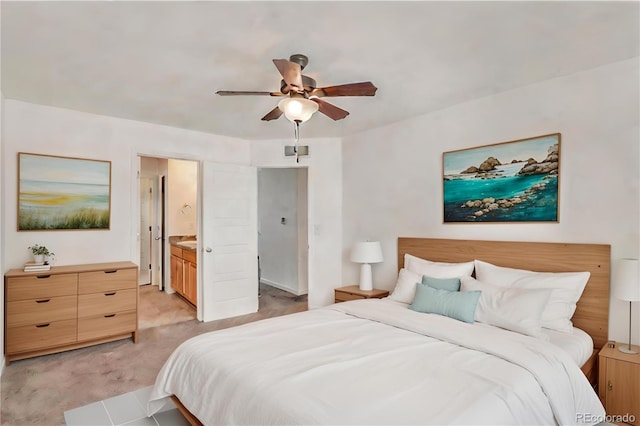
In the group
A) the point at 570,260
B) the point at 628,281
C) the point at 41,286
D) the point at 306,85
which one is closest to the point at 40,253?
the point at 41,286

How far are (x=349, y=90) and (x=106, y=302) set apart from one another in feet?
10.4

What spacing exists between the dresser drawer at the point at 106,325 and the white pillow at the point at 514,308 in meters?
3.35

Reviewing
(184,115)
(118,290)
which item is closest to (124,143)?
(184,115)

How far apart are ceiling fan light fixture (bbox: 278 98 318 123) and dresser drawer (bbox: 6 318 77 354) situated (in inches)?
115

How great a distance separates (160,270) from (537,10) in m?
6.39

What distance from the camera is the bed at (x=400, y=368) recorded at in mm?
1494

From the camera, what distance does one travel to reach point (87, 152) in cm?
379

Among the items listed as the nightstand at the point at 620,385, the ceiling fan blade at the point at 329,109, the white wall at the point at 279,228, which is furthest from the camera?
the white wall at the point at 279,228

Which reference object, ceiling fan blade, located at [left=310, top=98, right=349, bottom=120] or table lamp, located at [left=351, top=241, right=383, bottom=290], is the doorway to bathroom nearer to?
table lamp, located at [left=351, top=241, right=383, bottom=290]

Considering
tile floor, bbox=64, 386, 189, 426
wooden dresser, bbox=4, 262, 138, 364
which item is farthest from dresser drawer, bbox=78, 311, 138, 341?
tile floor, bbox=64, 386, 189, 426

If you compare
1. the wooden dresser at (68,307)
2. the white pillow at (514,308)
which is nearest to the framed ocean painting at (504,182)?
the white pillow at (514,308)

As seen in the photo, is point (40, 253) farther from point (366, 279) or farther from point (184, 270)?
point (366, 279)

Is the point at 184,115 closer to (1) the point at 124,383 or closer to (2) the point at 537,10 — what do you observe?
(1) the point at 124,383

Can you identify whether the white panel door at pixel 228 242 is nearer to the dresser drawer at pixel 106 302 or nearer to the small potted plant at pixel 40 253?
the dresser drawer at pixel 106 302
